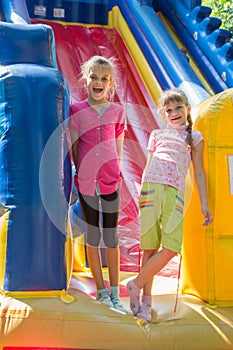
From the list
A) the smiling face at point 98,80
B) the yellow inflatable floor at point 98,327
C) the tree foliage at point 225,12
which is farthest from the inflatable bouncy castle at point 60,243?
the tree foliage at point 225,12

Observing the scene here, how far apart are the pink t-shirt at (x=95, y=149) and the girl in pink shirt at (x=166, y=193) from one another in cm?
16

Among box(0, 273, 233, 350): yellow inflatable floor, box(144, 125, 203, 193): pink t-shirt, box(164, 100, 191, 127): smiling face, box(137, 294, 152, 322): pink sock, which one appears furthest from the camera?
box(164, 100, 191, 127): smiling face

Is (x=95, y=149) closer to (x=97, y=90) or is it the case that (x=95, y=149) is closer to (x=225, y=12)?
(x=97, y=90)

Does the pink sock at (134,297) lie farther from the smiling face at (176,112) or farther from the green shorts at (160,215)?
the smiling face at (176,112)

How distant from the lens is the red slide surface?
357 centimetres

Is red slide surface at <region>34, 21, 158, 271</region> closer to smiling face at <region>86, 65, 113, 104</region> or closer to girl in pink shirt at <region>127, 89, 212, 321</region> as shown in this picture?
girl in pink shirt at <region>127, 89, 212, 321</region>

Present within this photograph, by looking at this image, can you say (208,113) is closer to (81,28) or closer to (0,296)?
(0,296)

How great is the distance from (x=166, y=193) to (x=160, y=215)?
95mm

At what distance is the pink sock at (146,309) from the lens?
230 cm

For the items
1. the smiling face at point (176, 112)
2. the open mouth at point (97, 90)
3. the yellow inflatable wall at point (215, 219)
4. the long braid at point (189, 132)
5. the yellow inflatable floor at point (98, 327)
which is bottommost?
the yellow inflatable floor at point (98, 327)

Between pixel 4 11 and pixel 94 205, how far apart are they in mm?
2627

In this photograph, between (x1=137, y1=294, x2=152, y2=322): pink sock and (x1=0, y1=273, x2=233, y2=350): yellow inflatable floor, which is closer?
(x1=0, y1=273, x2=233, y2=350): yellow inflatable floor

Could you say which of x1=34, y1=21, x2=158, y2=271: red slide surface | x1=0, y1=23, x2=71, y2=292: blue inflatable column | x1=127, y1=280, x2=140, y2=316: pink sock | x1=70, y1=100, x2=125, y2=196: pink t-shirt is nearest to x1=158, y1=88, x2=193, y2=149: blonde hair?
x1=70, y1=100, x2=125, y2=196: pink t-shirt

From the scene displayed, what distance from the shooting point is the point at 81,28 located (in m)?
5.55
